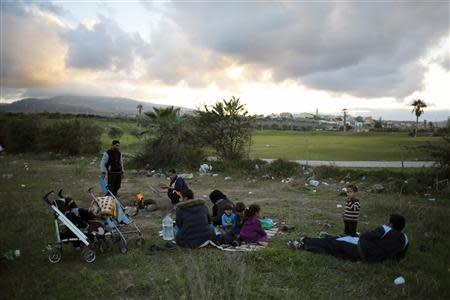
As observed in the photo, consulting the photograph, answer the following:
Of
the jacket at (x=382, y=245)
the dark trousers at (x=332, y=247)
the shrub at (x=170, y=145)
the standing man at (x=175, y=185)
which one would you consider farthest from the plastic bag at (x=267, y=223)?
the shrub at (x=170, y=145)

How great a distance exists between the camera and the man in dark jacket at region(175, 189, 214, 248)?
624cm

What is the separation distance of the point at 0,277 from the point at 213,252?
325 centimetres

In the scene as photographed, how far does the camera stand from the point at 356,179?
13195 millimetres

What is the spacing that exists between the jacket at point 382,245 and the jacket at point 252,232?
1820 mm

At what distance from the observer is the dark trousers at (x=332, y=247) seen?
5812 mm

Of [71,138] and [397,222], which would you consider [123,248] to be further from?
[71,138]

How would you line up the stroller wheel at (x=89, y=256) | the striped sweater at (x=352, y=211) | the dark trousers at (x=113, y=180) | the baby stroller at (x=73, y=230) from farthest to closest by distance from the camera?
the dark trousers at (x=113, y=180), the striped sweater at (x=352, y=211), the stroller wheel at (x=89, y=256), the baby stroller at (x=73, y=230)

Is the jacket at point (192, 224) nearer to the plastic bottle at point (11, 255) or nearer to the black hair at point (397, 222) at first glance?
the plastic bottle at point (11, 255)

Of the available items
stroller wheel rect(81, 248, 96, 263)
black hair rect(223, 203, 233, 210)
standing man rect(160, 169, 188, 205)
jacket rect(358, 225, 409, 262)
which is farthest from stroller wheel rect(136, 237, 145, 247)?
jacket rect(358, 225, 409, 262)

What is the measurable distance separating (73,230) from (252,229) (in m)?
3.12

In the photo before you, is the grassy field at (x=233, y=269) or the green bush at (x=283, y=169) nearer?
the grassy field at (x=233, y=269)

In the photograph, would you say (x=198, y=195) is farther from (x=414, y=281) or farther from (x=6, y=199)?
(x=414, y=281)

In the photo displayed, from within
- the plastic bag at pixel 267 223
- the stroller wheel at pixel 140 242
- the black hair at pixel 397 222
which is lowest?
the stroller wheel at pixel 140 242

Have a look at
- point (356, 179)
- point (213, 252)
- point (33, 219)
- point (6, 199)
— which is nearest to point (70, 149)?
point (6, 199)
